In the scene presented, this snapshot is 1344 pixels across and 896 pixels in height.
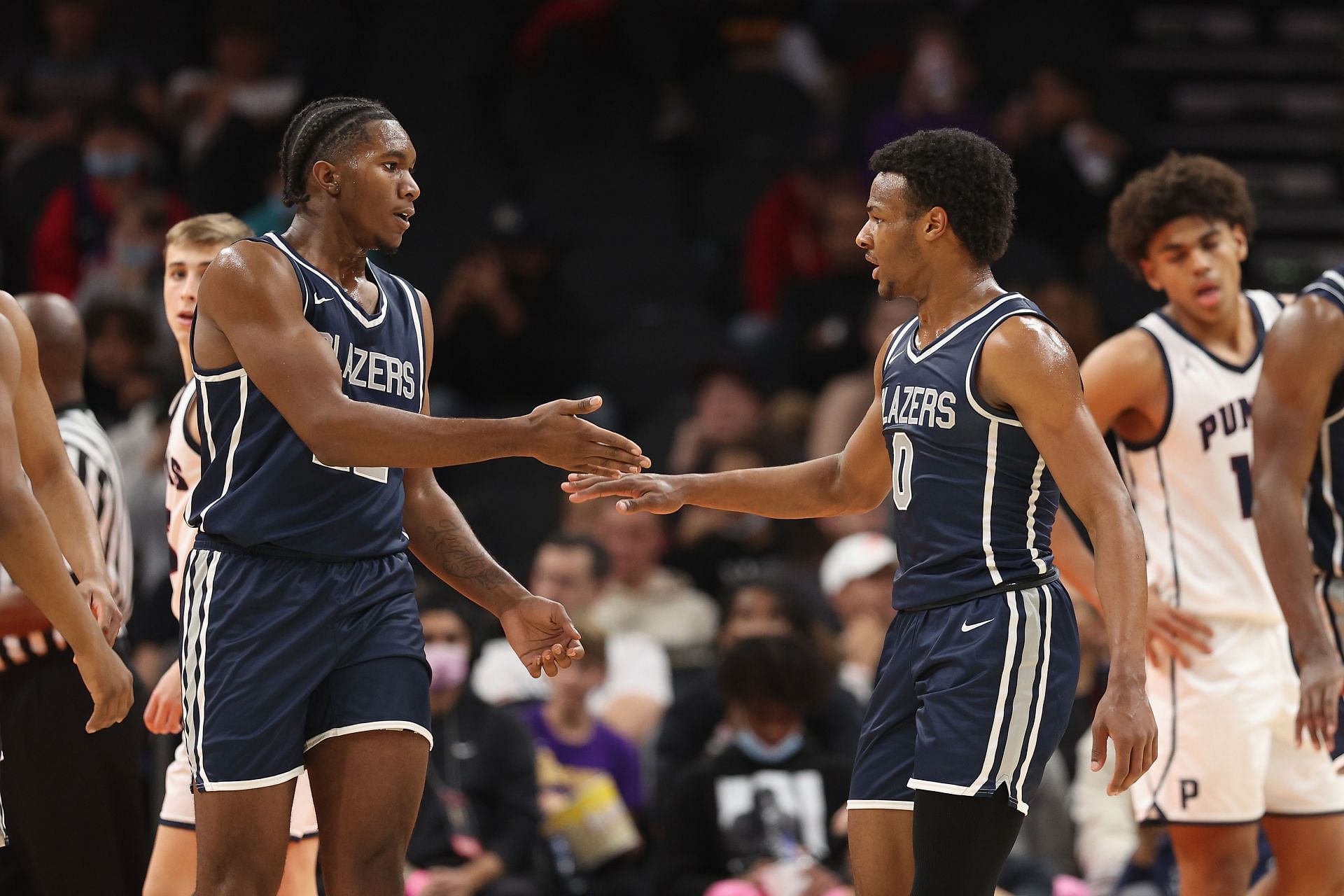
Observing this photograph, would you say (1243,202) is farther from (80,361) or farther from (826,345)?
(826,345)

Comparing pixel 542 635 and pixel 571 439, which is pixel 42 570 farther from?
pixel 571 439

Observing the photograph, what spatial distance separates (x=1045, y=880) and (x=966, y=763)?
3.27 m

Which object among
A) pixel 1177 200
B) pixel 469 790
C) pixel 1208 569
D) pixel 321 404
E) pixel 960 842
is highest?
pixel 1177 200

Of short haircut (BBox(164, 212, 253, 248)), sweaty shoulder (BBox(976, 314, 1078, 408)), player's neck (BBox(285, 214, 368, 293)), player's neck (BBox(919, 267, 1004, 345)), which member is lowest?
sweaty shoulder (BBox(976, 314, 1078, 408))

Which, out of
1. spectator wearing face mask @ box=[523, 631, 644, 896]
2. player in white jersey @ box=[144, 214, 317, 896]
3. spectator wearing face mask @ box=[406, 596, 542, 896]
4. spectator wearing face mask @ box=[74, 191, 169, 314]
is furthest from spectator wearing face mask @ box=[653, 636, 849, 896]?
spectator wearing face mask @ box=[74, 191, 169, 314]

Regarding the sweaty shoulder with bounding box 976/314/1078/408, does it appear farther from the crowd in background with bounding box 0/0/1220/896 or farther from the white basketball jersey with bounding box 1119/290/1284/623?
the crowd in background with bounding box 0/0/1220/896

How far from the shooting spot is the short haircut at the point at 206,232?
5418mm

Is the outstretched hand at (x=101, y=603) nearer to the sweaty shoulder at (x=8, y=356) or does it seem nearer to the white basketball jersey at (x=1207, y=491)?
the sweaty shoulder at (x=8, y=356)

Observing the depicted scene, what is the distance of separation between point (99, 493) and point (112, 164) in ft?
19.9

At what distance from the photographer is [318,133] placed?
174 inches

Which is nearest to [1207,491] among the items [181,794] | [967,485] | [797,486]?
[797,486]

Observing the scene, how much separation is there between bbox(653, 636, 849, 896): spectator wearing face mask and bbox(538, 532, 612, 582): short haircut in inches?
60.7

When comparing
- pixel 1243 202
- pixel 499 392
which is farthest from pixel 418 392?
pixel 499 392

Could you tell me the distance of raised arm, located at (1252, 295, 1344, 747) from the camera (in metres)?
5.07
